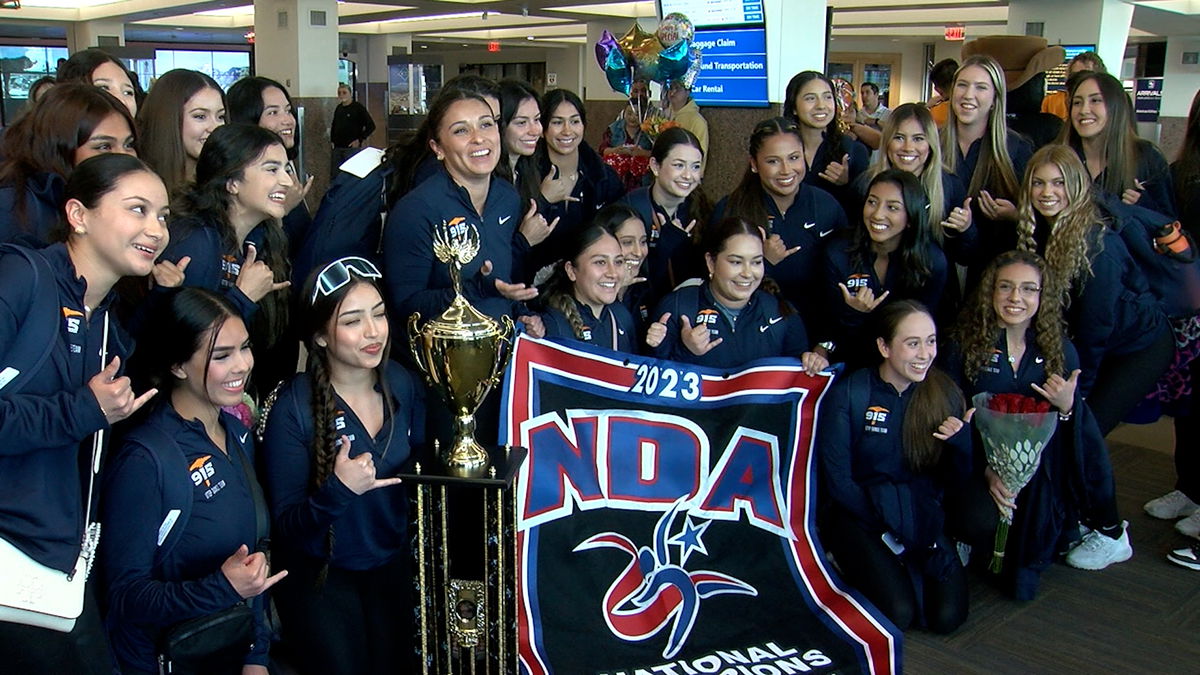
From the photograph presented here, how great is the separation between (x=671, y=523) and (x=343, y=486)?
3.59 ft

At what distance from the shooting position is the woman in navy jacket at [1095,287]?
3418mm

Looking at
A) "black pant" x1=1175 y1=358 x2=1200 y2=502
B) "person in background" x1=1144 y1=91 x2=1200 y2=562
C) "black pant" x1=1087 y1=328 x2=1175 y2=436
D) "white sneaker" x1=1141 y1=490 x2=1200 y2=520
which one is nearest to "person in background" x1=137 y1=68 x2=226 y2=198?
"black pant" x1=1087 y1=328 x2=1175 y2=436

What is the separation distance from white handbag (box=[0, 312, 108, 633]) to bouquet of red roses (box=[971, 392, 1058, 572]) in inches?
98.8

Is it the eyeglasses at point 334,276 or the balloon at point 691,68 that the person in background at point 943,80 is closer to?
the balloon at point 691,68

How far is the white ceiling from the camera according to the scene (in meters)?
14.1

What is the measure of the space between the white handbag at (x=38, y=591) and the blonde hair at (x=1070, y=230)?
2918 mm

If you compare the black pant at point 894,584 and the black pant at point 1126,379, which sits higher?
the black pant at point 1126,379

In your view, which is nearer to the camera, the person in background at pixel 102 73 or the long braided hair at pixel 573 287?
the long braided hair at pixel 573 287

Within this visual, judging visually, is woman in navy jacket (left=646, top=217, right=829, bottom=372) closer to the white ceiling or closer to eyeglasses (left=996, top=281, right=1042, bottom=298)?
eyeglasses (left=996, top=281, right=1042, bottom=298)

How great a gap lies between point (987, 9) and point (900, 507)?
555 inches

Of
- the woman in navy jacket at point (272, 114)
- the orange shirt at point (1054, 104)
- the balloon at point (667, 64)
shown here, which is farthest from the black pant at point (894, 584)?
the orange shirt at point (1054, 104)

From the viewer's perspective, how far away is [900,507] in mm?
3098

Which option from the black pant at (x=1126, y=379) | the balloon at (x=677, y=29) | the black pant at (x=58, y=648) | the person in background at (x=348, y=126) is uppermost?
the person in background at (x=348, y=126)

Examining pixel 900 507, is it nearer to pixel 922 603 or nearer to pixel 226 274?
pixel 922 603
